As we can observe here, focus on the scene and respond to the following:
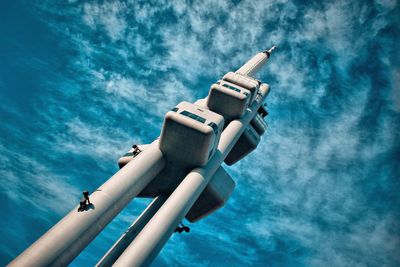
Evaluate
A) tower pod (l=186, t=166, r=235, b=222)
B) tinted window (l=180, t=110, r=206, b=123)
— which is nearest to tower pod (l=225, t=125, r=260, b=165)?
tower pod (l=186, t=166, r=235, b=222)

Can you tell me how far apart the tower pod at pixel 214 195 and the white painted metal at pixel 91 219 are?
19.2 ft

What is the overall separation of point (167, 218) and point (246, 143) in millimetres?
23782

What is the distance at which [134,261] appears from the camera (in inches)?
712

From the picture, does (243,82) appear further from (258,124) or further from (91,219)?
(91,219)

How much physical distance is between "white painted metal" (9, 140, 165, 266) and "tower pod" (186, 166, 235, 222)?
5.84m

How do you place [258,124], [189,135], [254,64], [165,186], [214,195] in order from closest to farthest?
[189,135]
[214,195]
[165,186]
[258,124]
[254,64]

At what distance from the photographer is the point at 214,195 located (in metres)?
29.5

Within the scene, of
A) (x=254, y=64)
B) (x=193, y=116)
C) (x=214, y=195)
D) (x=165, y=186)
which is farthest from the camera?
(x=254, y=64)

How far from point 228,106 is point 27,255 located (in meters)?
26.3

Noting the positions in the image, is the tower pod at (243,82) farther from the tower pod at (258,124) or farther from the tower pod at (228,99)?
the tower pod at (258,124)

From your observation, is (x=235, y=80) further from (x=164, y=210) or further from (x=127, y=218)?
(x=127, y=218)

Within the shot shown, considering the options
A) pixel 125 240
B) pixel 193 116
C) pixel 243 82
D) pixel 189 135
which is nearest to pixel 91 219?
pixel 125 240

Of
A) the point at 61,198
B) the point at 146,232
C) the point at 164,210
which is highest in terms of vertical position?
the point at 61,198

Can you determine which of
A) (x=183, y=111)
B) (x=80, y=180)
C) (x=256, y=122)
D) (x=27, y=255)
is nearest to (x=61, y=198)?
(x=80, y=180)
